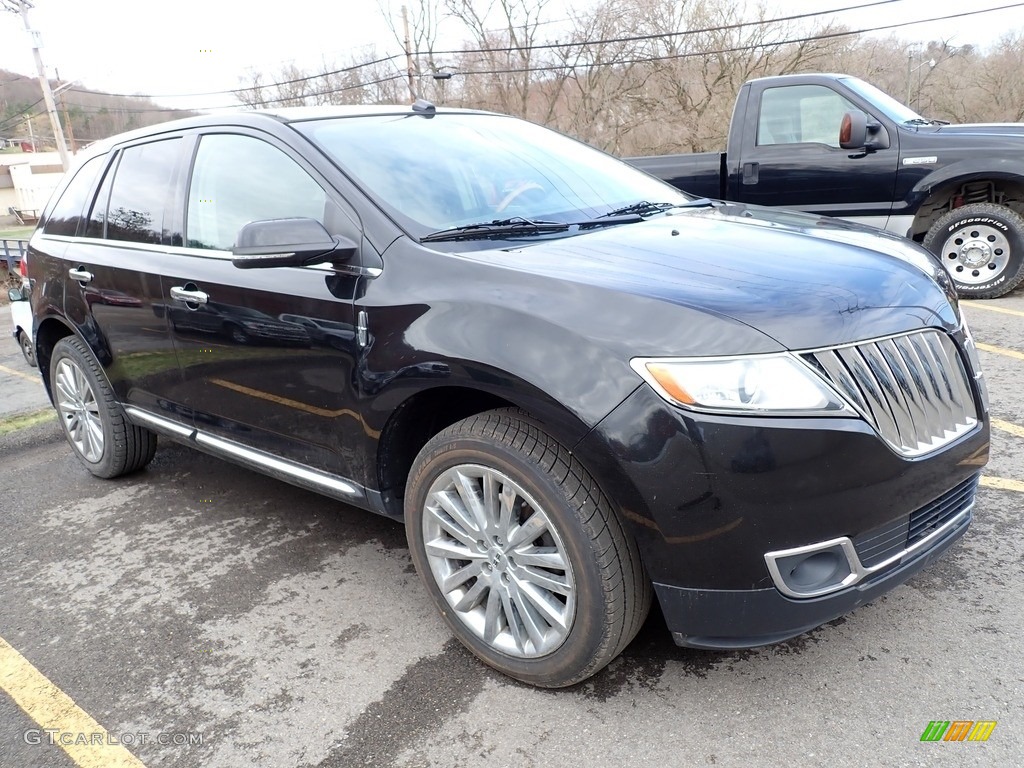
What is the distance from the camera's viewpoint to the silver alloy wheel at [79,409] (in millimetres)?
4262

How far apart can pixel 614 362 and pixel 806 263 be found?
73cm

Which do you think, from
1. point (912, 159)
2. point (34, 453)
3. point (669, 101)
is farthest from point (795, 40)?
point (34, 453)

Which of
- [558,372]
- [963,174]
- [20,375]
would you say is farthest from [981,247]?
[20,375]

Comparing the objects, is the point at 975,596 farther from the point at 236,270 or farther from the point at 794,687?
the point at 236,270

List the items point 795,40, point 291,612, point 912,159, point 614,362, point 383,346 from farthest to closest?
point 795,40 < point 912,159 < point 291,612 < point 383,346 < point 614,362

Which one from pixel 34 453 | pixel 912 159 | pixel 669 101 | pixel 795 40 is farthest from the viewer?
pixel 669 101

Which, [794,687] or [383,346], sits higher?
[383,346]

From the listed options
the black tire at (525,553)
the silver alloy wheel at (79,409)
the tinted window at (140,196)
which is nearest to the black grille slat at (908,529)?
the black tire at (525,553)

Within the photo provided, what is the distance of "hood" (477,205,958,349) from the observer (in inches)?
79.1

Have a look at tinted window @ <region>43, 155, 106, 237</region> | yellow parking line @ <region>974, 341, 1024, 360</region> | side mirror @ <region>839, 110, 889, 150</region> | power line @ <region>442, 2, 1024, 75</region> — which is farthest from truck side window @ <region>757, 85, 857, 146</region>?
power line @ <region>442, 2, 1024, 75</region>

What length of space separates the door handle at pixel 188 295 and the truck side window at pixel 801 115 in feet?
18.4

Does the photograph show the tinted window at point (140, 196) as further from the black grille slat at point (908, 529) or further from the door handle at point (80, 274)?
the black grille slat at point (908, 529)

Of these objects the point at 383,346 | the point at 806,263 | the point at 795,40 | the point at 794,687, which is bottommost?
the point at 794,687

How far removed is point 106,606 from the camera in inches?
120
